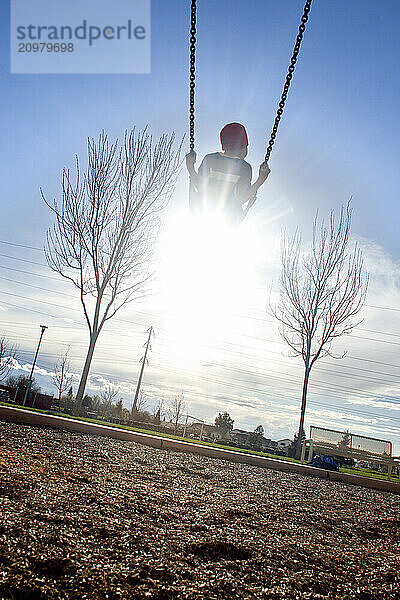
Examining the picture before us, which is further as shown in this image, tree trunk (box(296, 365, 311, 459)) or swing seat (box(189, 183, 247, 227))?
tree trunk (box(296, 365, 311, 459))

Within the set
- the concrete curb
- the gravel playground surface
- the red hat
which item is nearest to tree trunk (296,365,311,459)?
the concrete curb

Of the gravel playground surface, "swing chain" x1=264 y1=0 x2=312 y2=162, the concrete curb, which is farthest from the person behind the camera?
the concrete curb

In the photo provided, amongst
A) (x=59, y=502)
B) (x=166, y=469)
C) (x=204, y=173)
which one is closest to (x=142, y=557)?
(x=59, y=502)

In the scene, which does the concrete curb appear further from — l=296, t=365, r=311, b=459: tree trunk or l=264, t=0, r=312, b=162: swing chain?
l=296, t=365, r=311, b=459: tree trunk

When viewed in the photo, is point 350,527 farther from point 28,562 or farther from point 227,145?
point 227,145

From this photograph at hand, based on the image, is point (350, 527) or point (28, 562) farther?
point (350, 527)

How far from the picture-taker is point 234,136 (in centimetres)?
355

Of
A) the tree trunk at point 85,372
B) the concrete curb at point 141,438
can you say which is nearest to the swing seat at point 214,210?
the concrete curb at point 141,438

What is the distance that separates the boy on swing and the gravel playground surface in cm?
248

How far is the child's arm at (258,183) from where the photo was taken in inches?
138

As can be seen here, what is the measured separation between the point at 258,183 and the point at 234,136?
48cm

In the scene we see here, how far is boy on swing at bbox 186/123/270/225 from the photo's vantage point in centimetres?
355

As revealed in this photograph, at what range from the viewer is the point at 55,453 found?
3.44 meters

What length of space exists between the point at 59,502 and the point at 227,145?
10.2 feet
